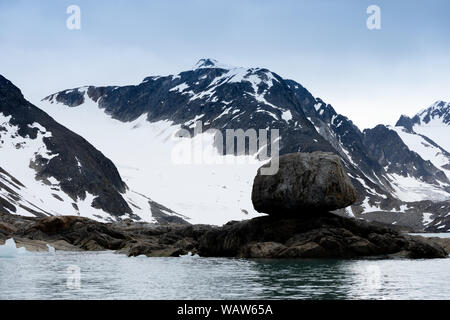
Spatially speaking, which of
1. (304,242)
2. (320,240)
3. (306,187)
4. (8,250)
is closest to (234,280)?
(304,242)

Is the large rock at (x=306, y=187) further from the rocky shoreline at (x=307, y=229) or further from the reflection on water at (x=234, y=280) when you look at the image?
Result: the reflection on water at (x=234, y=280)

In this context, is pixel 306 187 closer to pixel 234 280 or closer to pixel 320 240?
pixel 320 240

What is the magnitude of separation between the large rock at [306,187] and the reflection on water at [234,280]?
8.50m

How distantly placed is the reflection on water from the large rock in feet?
27.9

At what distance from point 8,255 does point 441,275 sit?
42.2 metres

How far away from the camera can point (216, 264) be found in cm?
5419

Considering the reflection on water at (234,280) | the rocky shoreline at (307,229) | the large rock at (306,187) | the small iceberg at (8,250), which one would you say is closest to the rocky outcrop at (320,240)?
the rocky shoreline at (307,229)

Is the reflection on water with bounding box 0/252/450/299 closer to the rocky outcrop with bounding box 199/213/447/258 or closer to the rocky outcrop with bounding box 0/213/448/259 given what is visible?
the rocky outcrop with bounding box 199/213/447/258

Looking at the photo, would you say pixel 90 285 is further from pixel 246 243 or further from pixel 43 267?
pixel 246 243

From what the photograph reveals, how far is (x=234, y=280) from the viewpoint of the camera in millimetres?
39281

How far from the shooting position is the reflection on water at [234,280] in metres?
32.2
